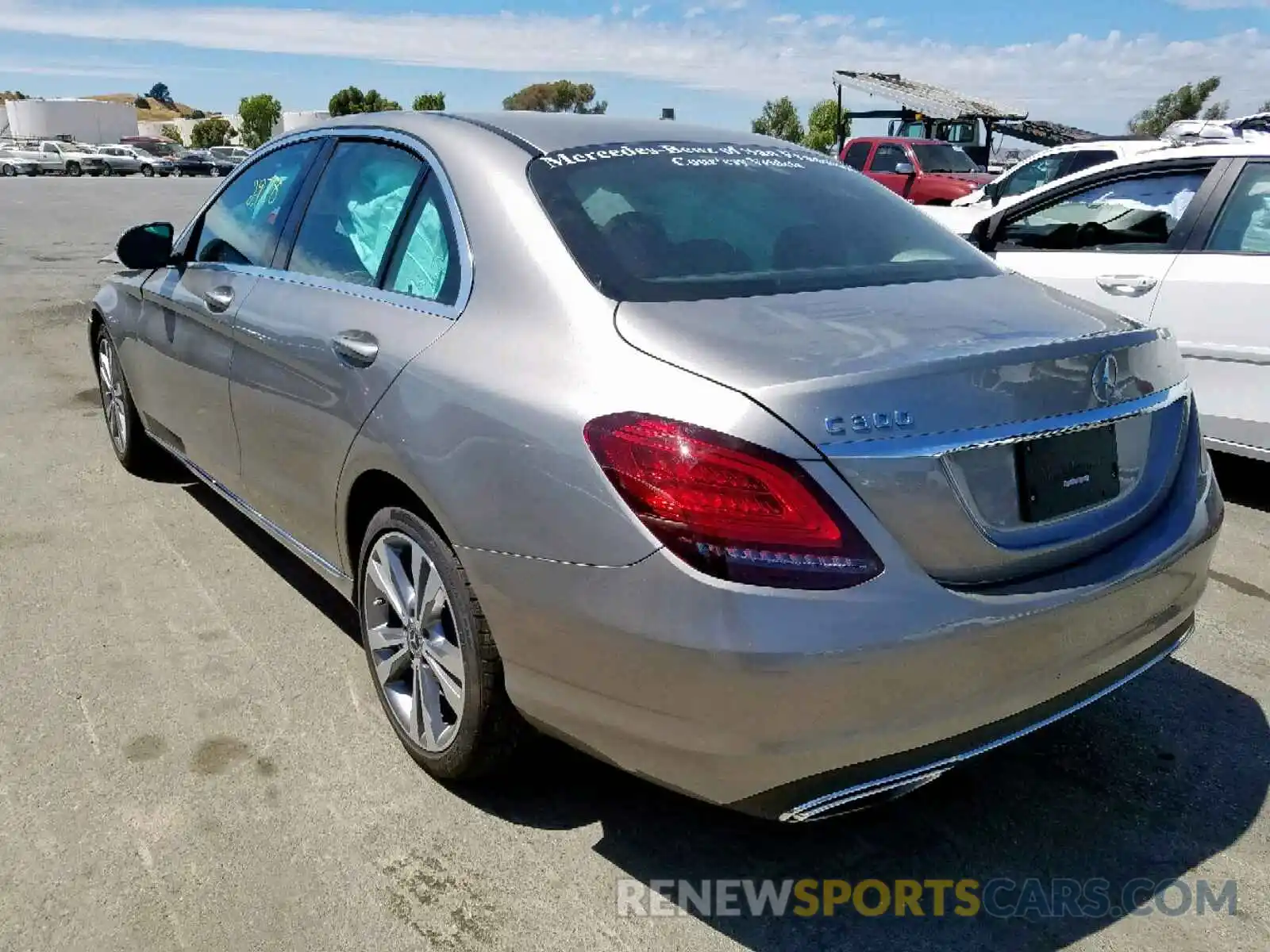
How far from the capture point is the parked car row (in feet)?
174

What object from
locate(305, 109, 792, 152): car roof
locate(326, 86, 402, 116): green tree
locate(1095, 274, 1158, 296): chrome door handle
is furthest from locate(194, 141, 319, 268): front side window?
locate(326, 86, 402, 116): green tree

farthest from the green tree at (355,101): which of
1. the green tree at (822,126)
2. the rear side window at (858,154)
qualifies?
the rear side window at (858,154)

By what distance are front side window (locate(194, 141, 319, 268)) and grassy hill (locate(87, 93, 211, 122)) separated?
138534mm

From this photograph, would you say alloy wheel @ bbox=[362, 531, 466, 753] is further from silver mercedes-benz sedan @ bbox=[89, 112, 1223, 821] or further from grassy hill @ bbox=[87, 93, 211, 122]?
grassy hill @ bbox=[87, 93, 211, 122]

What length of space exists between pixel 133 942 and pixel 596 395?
4.88 ft

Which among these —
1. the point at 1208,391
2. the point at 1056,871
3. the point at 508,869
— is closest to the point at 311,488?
the point at 508,869

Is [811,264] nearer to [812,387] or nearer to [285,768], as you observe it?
[812,387]

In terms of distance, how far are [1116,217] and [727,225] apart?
346 cm

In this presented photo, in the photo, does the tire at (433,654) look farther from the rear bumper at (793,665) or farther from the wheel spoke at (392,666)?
the rear bumper at (793,665)

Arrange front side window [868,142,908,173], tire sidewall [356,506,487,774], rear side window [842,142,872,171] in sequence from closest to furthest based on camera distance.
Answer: tire sidewall [356,506,487,774], front side window [868,142,908,173], rear side window [842,142,872,171]

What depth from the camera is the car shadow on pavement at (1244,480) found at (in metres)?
5.24

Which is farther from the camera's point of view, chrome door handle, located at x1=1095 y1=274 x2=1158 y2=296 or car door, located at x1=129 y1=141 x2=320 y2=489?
chrome door handle, located at x1=1095 y1=274 x2=1158 y2=296

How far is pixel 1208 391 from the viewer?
503 centimetres

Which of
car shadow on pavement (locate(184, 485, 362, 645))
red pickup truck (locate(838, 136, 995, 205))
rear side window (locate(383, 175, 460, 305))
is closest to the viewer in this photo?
rear side window (locate(383, 175, 460, 305))
